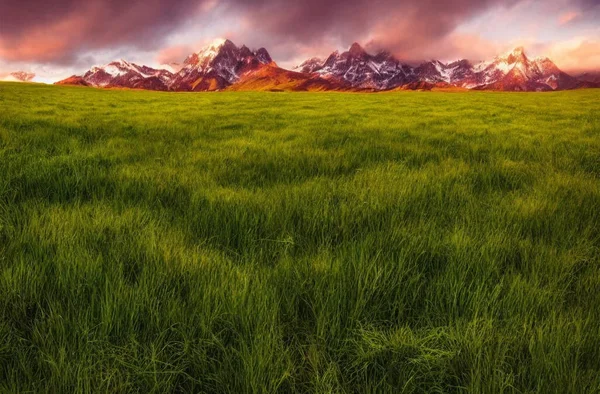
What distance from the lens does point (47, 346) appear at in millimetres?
1383

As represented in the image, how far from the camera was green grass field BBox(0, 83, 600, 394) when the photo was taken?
134 centimetres

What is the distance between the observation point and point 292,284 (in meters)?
1.87

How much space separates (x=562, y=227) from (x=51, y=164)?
17.7ft

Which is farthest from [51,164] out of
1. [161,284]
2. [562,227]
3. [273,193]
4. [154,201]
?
[562,227]

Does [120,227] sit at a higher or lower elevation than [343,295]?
higher

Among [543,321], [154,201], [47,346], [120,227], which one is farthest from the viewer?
[154,201]

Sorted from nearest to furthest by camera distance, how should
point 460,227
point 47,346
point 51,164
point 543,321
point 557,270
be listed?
point 47,346, point 543,321, point 557,270, point 460,227, point 51,164

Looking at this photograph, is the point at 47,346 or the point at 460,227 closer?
the point at 47,346

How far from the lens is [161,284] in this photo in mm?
1771

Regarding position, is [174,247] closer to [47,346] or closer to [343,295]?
[47,346]

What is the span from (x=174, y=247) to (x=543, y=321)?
214 centimetres

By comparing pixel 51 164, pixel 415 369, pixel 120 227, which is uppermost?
pixel 51 164

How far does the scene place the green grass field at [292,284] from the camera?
1.34 meters

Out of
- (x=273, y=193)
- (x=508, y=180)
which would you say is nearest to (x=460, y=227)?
(x=273, y=193)
